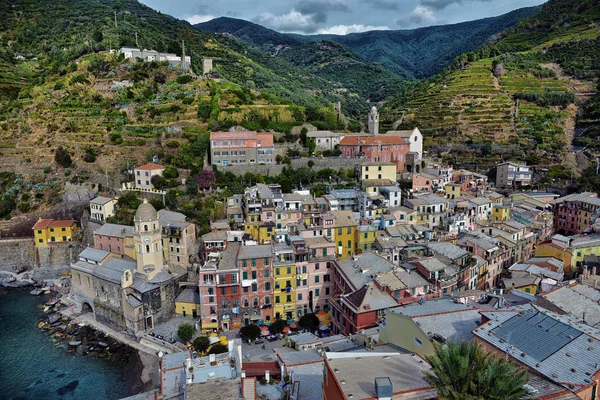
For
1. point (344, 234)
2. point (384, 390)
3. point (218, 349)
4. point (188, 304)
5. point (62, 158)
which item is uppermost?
point (62, 158)

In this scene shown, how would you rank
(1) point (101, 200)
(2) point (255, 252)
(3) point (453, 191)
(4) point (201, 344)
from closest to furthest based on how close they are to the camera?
(4) point (201, 344) < (2) point (255, 252) < (3) point (453, 191) < (1) point (101, 200)

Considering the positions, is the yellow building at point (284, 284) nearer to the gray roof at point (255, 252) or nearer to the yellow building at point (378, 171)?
the gray roof at point (255, 252)

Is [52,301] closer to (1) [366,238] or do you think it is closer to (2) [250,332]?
(2) [250,332]

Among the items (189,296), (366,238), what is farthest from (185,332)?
(366,238)

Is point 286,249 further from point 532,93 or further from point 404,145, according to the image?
point 532,93

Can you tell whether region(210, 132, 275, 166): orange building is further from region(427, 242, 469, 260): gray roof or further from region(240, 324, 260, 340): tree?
region(240, 324, 260, 340): tree

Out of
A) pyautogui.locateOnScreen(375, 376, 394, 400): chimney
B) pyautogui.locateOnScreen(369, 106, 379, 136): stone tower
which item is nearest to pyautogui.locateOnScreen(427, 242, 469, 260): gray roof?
pyautogui.locateOnScreen(375, 376, 394, 400): chimney
